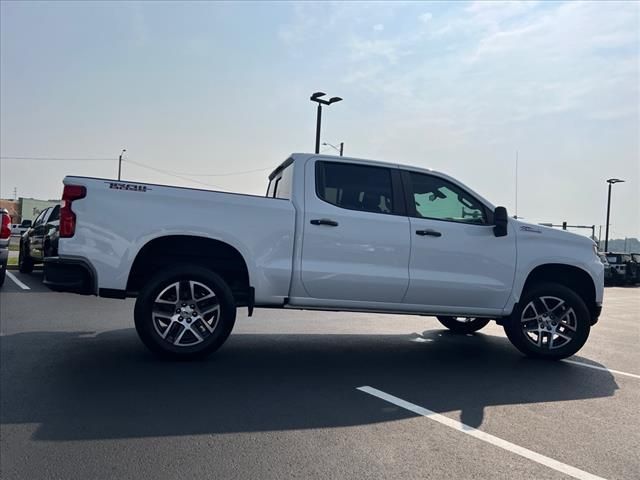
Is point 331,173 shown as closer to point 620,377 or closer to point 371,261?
point 371,261

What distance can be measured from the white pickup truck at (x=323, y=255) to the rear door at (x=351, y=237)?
1cm

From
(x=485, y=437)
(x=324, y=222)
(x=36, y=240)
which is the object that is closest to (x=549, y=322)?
(x=324, y=222)

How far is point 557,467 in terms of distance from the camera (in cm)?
324

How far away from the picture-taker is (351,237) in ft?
18.4

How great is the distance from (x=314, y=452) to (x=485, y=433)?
1.24 m

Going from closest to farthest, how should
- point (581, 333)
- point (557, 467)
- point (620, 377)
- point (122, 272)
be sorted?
point (557, 467)
point (122, 272)
point (620, 377)
point (581, 333)

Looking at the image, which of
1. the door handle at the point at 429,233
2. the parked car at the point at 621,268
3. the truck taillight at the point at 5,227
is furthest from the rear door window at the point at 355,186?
the parked car at the point at 621,268

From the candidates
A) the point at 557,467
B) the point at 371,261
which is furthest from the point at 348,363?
the point at 557,467

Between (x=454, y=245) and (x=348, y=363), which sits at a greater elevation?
(x=454, y=245)

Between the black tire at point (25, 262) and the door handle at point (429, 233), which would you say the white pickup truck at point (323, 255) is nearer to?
the door handle at point (429, 233)

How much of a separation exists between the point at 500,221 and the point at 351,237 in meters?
1.69

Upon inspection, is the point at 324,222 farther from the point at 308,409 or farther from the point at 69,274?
the point at 69,274

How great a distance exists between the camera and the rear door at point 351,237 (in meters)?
5.57

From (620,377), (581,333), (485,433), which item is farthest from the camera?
(581,333)
